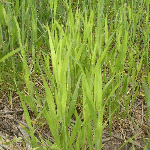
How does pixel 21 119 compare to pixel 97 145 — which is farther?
pixel 21 119

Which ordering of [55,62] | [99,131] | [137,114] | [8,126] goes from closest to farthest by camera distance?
[99,131], [55,62], [8,126], [137,114]

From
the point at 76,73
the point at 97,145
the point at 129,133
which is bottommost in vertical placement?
the point at 129,133

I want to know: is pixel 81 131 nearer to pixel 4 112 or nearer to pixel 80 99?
pixel 80 99

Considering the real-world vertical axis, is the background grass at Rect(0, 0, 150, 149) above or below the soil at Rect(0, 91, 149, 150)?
above

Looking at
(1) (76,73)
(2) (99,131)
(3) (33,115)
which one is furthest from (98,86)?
(3) (33,115)

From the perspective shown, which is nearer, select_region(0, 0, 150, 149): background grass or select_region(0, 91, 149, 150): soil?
select_region(0, 0, 150, 149): background grass

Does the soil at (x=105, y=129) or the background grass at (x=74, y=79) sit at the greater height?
the background grass at (x=74, y=79)

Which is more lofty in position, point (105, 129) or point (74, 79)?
point (74, 79)

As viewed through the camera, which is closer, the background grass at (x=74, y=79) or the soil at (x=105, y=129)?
the background grass at (x=74, y=79)

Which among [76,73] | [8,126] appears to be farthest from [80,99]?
[8,126]

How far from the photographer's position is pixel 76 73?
1.17m

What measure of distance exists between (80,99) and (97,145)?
375mm

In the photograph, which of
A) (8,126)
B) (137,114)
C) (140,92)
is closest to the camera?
(8,126)

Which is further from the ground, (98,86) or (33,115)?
(98,86)
